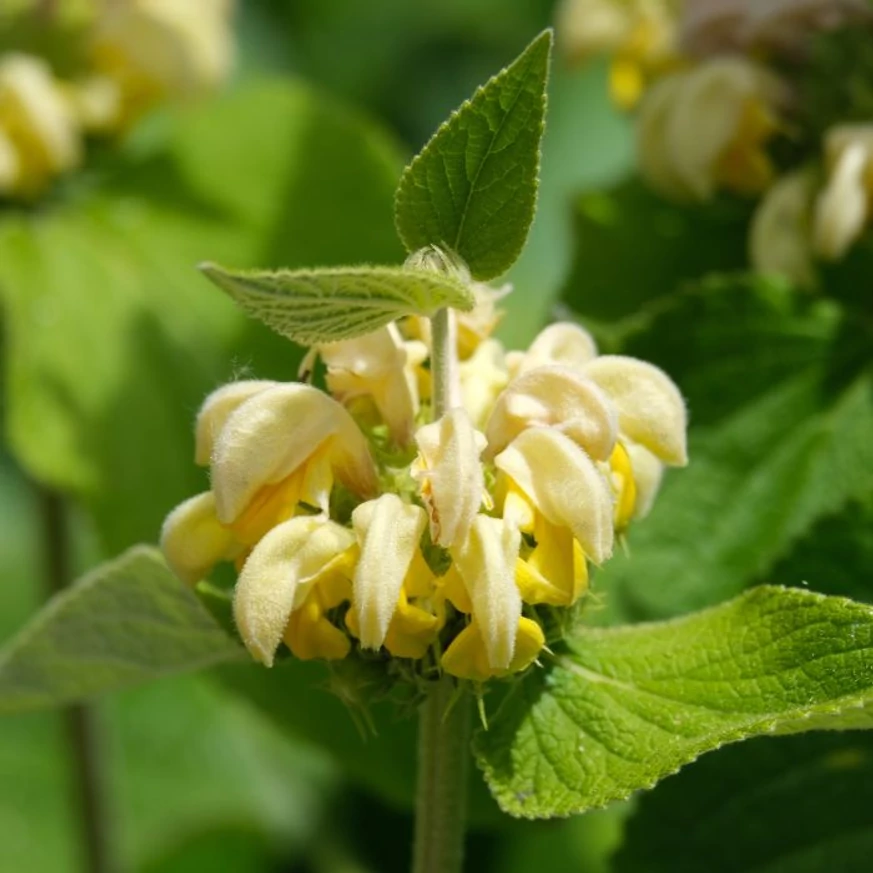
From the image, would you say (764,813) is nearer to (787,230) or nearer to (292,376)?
(787,230)

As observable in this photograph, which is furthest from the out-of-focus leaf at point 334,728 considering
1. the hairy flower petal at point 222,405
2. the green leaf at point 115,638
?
the hairy flower petal at point 222,405

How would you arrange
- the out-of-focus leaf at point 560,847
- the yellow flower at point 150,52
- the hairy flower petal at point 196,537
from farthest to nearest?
the out-of-focus leaf at point 560,847 < the yellow flower at point 150,52 < the hairy flower petal at point 196,537

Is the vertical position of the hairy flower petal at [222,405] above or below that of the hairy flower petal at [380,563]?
above

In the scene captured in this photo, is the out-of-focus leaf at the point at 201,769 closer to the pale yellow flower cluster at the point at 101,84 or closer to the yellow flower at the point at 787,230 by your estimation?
the pale yellow flower cluster at the point at 101,84

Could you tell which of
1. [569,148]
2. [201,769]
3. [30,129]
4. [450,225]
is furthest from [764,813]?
Result: [569,148]

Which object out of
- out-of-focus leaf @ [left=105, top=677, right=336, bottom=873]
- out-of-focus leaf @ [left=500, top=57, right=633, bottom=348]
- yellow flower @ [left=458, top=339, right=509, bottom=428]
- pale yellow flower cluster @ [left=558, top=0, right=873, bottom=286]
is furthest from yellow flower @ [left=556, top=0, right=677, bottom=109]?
out-of-focus leaf @ [left=105, top=677, right=336, bottom=873]

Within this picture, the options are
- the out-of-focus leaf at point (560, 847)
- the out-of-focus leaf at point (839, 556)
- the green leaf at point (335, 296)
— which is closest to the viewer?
the green leaf at point (335, 296)
